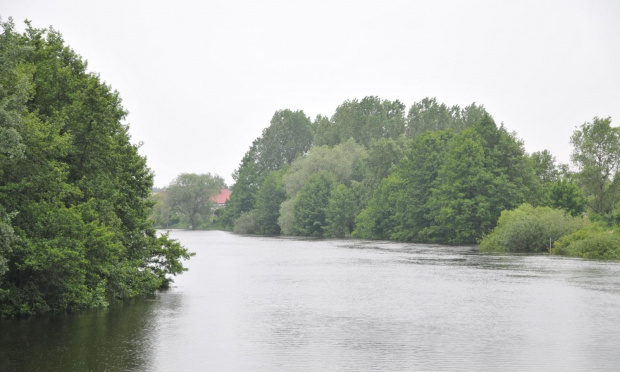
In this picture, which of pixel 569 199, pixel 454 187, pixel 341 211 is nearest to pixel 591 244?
pixel 569 199

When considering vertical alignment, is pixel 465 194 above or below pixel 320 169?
below

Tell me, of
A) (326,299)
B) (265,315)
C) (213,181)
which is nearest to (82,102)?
(265,315)

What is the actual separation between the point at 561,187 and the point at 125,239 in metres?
53.9

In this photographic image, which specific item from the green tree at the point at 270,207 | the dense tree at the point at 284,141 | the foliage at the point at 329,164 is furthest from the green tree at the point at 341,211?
the dense tree at the point at 284,141

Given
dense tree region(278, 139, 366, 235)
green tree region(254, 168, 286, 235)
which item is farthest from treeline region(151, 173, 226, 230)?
dense tree region(278, 139, 366, 235)

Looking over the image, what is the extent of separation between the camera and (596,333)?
73.5ft

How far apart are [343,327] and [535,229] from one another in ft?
148

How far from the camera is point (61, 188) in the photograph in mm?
25344

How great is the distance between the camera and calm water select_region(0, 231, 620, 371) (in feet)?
60.3

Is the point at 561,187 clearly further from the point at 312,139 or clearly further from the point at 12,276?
the point at 312,139

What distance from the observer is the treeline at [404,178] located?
82250 millimetres

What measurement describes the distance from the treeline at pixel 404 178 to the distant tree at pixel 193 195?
5.76 metres

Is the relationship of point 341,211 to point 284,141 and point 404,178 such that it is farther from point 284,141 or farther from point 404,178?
point 284,141

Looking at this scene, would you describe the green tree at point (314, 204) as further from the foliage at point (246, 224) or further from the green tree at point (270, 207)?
the foliage at point (246, 224)
